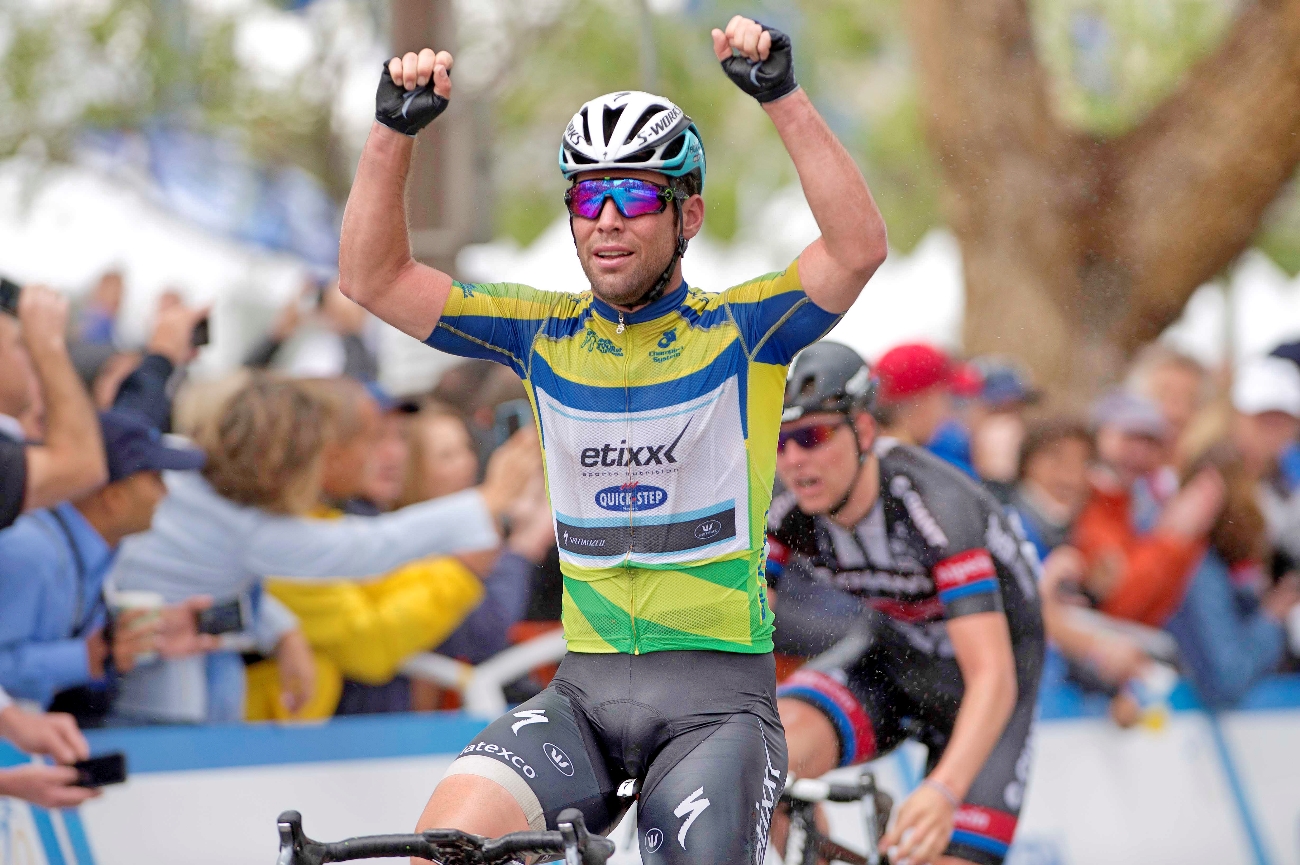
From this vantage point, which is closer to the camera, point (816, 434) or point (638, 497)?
point (638, 497)

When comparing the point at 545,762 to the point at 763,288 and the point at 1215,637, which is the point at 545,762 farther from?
the point at 1215,637

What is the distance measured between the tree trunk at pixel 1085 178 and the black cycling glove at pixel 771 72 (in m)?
7.85

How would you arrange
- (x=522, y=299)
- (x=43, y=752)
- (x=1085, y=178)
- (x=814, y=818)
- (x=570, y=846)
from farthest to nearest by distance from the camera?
(x=1085, y=178), (x=43, y=752), (x=814, y=818), (x=522, y=299), (x=570, y=846)

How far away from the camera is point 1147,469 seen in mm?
8797

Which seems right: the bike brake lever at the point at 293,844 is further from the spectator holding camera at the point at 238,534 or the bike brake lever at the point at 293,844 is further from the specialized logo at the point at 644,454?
the spectator holding camera at the point at 238,534

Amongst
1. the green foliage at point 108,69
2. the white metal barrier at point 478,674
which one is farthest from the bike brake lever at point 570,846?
the green foliage at point 108,69

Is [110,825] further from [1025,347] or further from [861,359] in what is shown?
[1025,347]

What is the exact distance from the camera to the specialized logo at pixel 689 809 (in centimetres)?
344

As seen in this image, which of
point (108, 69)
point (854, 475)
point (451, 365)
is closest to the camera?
point (854, 475)

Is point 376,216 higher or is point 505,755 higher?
point 376,216

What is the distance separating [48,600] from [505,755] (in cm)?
244

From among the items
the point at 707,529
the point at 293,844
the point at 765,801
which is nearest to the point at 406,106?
the point at 707,529

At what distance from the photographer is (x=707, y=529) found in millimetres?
3844

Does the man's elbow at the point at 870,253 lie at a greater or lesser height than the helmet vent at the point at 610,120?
lesser
